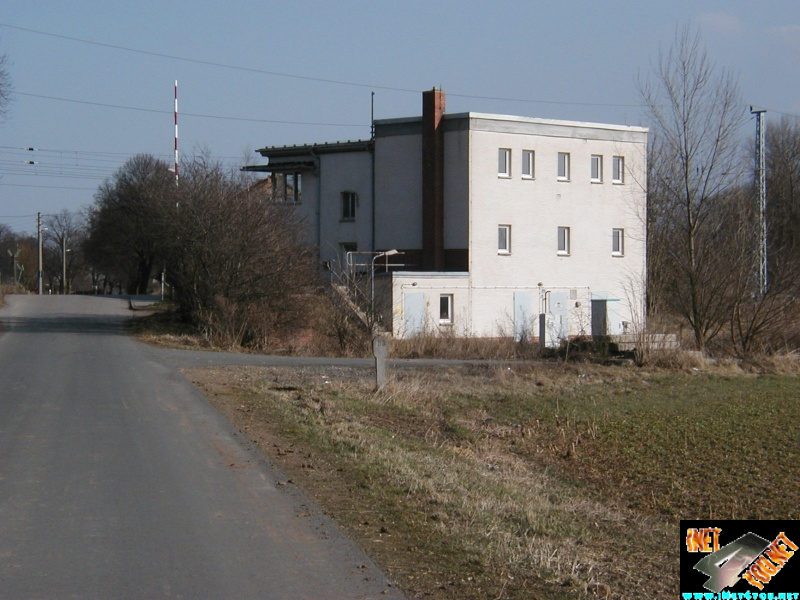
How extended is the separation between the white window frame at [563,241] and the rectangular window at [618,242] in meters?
3.21

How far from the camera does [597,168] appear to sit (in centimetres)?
4628

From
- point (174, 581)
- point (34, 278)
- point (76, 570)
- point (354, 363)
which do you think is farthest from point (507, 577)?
point (34, 278)

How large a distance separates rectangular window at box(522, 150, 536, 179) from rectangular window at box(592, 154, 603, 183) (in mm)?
4023

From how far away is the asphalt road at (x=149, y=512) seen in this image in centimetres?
625

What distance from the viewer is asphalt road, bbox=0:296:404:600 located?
6250 millimetres

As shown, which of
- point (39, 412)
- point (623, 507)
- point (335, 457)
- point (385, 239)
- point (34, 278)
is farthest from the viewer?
point (34, 278)

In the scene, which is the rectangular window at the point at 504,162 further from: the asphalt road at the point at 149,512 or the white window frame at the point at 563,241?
the asphalt road at the point at 149,512

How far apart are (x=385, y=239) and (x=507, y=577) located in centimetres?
3858

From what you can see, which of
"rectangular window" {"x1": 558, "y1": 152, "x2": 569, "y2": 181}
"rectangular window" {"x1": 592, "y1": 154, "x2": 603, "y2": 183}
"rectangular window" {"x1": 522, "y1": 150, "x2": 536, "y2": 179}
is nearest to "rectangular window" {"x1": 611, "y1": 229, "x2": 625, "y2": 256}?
"rectangular window" {"x1": 592, "y1": 154, "x2": 603, "y2": 183}

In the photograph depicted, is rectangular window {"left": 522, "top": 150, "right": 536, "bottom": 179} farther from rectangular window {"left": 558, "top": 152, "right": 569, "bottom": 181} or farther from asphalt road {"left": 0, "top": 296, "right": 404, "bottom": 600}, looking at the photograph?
asphalt road {"left": 0, "top": 296, "right": 404, "bottom": 600}

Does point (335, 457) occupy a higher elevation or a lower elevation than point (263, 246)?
lower

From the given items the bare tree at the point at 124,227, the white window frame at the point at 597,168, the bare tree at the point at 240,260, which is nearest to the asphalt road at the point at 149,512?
the bare tree at the point at 240,260

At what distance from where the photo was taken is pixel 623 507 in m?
12.5

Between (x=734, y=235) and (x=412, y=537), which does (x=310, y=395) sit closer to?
→ (x=412, y=537)
